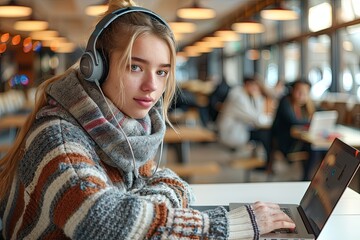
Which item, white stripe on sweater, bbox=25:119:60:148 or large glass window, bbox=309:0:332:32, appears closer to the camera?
white stripe on sweater, bbox=25:119:60:148

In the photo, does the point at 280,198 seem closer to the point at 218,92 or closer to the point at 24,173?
the point at 24,173

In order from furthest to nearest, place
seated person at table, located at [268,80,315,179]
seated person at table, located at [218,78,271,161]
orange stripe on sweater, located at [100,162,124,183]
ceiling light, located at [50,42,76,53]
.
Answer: ceiling light, located at [50,42,76,53]
seated person at table, located at [218,78,271,161]
seated person at table, located at [268,80,315,179]
orange stripe on sweater, located at [100,162,124,183]

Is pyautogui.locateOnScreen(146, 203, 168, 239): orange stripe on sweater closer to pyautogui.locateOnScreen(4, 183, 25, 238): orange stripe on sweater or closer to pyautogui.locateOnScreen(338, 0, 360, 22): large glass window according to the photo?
pyautogui.locateOnScreen(4, 183, 25, 238): orange stripe on sweater

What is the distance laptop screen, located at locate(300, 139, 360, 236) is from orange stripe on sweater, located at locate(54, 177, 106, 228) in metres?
0.51

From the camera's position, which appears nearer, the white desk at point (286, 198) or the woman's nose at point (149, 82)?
the woman's nose at point (149, 82)

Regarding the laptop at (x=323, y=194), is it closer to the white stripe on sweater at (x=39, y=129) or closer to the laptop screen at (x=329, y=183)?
the laptop screen at (x=329, y=183)

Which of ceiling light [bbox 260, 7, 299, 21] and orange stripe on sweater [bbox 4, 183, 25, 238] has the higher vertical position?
orange stripe on sweater [bbox 4, 183, 25, 238]

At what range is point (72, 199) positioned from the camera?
3.44 feet

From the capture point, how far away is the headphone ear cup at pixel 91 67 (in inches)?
47.8

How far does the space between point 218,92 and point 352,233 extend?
27.4 ft

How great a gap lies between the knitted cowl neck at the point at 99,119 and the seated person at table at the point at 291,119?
163 inches

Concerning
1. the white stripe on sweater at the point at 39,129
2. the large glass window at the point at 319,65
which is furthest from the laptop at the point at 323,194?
the large glass window at the point at 319,65

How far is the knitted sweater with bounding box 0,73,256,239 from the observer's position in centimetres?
104

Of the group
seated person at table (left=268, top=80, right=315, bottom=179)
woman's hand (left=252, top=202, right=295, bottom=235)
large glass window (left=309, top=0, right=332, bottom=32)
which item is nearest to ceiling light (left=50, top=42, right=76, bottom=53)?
large glass window (left=309, top=0, right=332, bottom=32)
